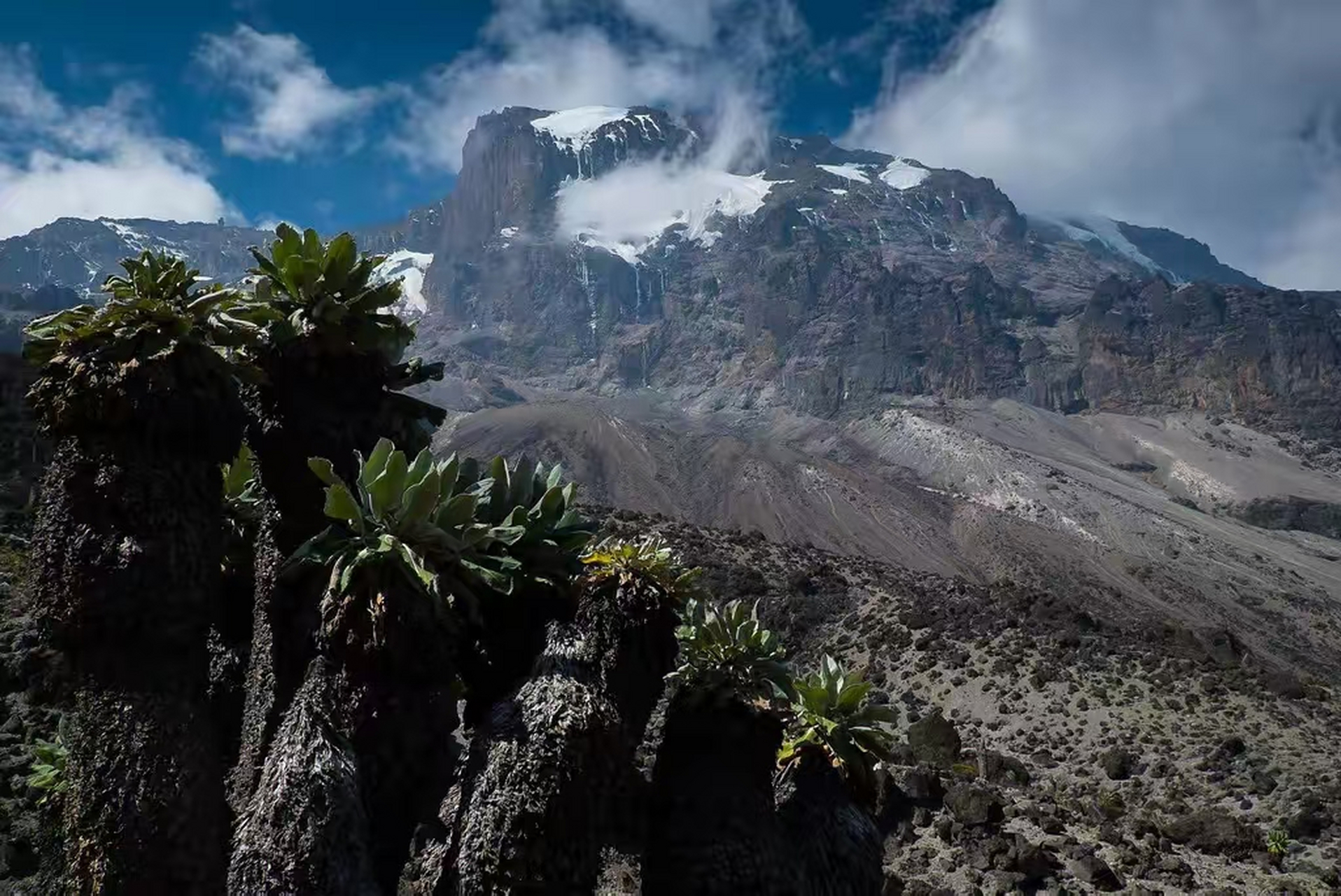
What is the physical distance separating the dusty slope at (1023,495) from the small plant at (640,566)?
7167 centimetres

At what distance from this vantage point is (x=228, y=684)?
231 inches

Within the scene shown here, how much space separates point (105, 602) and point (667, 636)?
123 inches

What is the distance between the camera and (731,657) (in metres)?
5.39

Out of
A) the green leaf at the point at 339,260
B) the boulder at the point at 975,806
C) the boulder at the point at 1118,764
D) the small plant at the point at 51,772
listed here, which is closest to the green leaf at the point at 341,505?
the green leaf at the point at 339,260

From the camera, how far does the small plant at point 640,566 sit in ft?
16.6

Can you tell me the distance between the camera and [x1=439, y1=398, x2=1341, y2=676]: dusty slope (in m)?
93.0

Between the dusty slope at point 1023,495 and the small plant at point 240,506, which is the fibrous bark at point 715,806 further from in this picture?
the dusty slope at point 1023,495

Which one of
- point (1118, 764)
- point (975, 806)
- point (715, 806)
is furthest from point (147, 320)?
point (1118, 764)

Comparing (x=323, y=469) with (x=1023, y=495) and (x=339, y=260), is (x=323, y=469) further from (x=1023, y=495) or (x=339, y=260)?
(x=1023, y=495)

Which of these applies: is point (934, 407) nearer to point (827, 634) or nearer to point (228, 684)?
point (827, 634)

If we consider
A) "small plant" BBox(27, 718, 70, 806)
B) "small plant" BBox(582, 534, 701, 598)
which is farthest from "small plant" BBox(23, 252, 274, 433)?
"small plant" BBox(27, 718, 70, 806)

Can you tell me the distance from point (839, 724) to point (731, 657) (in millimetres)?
943

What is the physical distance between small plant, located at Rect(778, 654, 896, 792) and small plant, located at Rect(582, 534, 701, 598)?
1147 mm

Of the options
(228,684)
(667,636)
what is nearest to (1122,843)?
(667,636)
